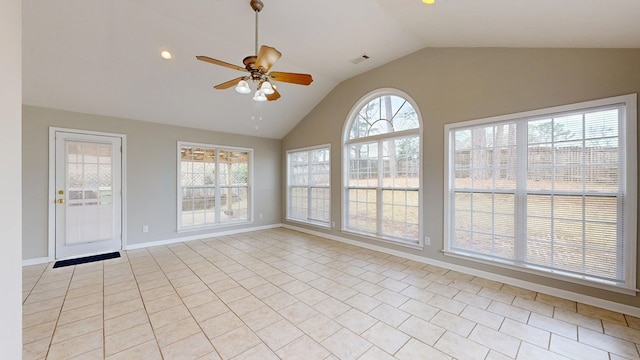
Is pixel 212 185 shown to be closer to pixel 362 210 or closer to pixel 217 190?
pixel 217 190

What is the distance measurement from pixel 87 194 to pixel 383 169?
17.4 feet

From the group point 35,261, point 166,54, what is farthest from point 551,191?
point 35,261

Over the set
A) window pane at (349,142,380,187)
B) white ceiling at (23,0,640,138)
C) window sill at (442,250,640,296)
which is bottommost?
window sill at (442,250,640,296)

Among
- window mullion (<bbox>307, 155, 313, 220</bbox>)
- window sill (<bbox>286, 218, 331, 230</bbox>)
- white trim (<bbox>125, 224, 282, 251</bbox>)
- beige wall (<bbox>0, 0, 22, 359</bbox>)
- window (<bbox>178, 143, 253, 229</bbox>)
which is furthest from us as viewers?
window mullion (<bbox>307, 155, 313, 220</bbox>)

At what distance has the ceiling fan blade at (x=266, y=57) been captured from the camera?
2.25 metres

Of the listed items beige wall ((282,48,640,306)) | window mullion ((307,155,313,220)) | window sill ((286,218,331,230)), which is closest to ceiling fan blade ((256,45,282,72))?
beige wall ((282,48,640,306))

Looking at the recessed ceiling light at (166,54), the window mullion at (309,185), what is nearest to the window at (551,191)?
the window mullion at (309,185)

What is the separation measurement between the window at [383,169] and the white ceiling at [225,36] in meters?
0.84

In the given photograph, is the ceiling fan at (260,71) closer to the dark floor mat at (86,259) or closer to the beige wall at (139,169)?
the beige wall at (139,169)

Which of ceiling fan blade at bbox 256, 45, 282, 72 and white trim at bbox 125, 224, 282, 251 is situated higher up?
ceiling fan blade at bbox 256, 45, 282, 72

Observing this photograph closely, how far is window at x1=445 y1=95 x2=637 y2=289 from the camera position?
A: 2.54 meters

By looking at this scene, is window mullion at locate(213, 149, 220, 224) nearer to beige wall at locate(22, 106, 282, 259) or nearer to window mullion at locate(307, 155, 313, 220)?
beige wall at locate(22, 106, 282, 259)

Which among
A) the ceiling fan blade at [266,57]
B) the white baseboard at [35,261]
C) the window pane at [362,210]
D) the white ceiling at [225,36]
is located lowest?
the white baseboard at [35,261]

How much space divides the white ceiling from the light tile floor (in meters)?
2.70
